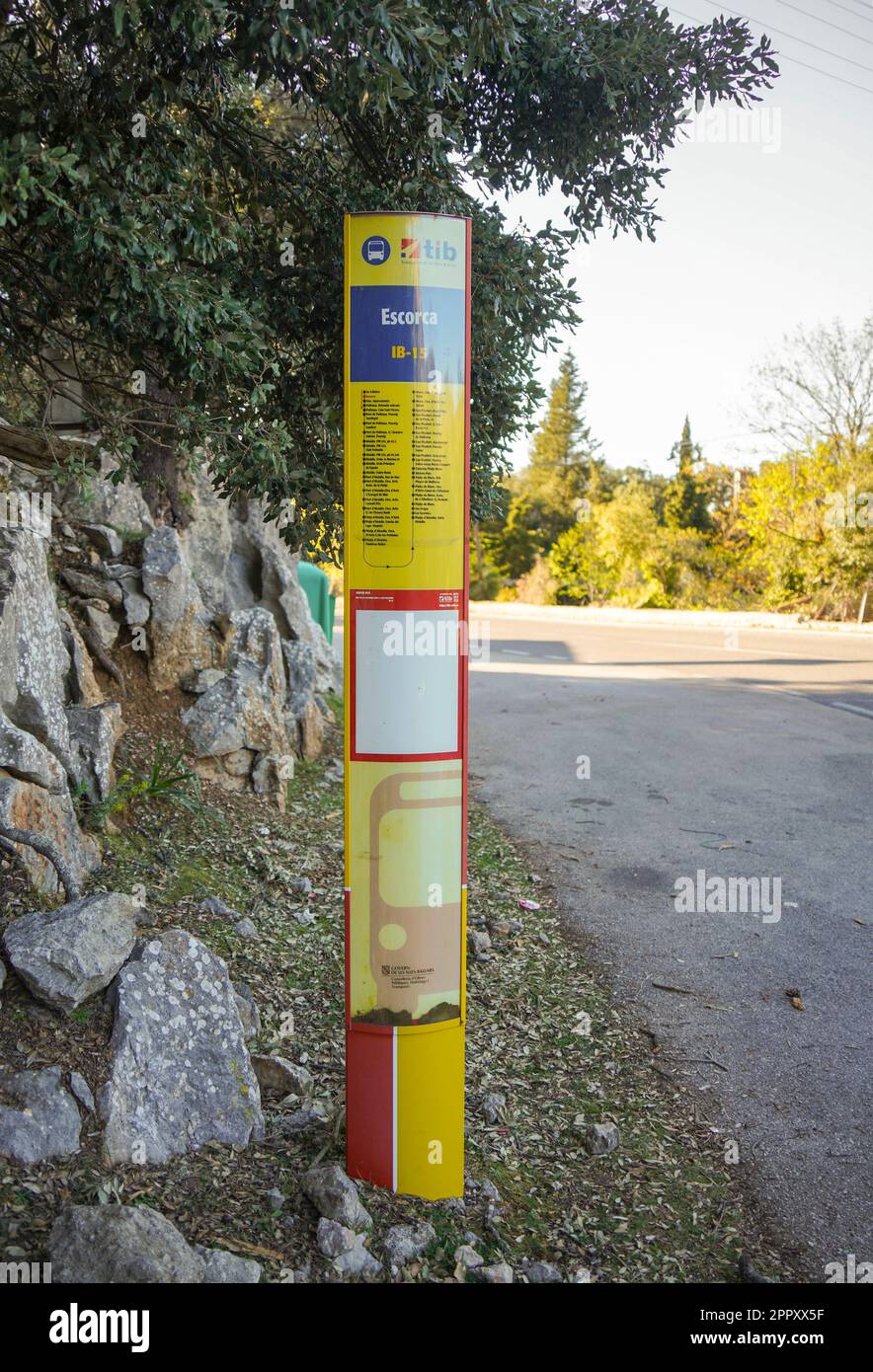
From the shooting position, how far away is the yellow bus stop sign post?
3.19 m

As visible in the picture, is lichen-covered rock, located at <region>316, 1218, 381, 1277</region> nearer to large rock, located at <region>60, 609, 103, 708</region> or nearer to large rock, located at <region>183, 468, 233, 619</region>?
large rock, located at <region>60, 609, 103, 708</region>

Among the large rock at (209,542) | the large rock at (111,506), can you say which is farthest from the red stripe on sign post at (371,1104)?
the large rock at (209,542)

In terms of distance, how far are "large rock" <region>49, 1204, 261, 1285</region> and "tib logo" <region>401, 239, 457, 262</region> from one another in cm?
271

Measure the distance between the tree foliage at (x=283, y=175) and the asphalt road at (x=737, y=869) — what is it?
2.54 meters

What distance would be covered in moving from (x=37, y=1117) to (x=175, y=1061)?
46 cm

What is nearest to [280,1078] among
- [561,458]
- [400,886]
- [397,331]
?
[400,886]

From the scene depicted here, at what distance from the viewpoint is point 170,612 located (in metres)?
6.91

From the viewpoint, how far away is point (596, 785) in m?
8.91

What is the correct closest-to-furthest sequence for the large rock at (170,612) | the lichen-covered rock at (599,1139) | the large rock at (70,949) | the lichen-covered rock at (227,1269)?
the lichen-covered rock at (227,1269)
the large rock at (70,949)
the lichen-covered rock at (599,1139)
the large rock at (170,612)

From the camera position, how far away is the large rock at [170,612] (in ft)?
22.5

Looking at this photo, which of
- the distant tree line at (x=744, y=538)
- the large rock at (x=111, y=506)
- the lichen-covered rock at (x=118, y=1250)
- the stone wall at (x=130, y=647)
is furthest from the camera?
the distant tree line at (x=744, y=538)

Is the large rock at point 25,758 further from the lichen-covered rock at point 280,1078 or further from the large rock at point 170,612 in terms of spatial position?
the large rock at point 170,612

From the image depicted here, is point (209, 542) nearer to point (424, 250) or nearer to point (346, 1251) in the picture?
point (424, 250)
